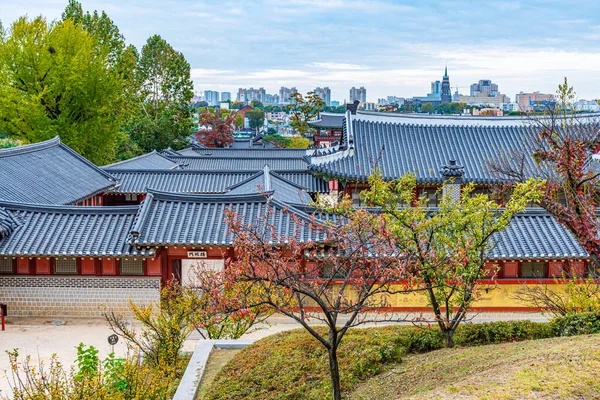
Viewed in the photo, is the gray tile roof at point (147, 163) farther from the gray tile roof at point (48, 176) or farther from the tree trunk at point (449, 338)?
the tree trunk at point (449, 338)

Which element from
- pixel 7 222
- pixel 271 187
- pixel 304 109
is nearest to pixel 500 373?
pixel 7 222

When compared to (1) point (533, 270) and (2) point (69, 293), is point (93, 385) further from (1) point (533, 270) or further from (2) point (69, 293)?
(1) point (533, 270)

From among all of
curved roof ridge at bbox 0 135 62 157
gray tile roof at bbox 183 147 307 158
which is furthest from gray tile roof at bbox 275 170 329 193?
gray tile roof at bbox 183 147 307 158

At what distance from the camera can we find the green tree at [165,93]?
2130 inches

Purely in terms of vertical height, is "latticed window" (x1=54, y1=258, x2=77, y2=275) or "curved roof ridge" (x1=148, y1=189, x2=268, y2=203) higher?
"curved roof ridge" (x1=148, y1=189, x2=268, y2=203)

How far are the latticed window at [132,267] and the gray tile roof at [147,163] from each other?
18307 millimetres

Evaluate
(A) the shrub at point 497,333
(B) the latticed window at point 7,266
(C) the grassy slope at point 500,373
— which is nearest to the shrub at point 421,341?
(C) the grassy slope at point 500,373

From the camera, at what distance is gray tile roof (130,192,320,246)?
52.1ft

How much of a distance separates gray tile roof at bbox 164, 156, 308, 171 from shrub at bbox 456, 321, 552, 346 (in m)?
32.3

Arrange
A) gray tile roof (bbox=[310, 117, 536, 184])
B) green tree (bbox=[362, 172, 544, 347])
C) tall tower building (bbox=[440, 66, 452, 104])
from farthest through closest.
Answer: tall tower building (bbox=[440, 66, 452, 104])
gray tile roof (bbox=[310, 117, 536, 184])
green tree (bbox=[362, 172, 544, 347])

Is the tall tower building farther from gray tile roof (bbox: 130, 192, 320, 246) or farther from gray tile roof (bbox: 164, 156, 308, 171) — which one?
gray tile roof (bbox: 130, 192, 320, 246)

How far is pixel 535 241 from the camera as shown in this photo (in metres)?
16.5

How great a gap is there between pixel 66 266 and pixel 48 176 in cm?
959

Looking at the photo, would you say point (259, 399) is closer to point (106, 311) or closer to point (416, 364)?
point (416, 364)
